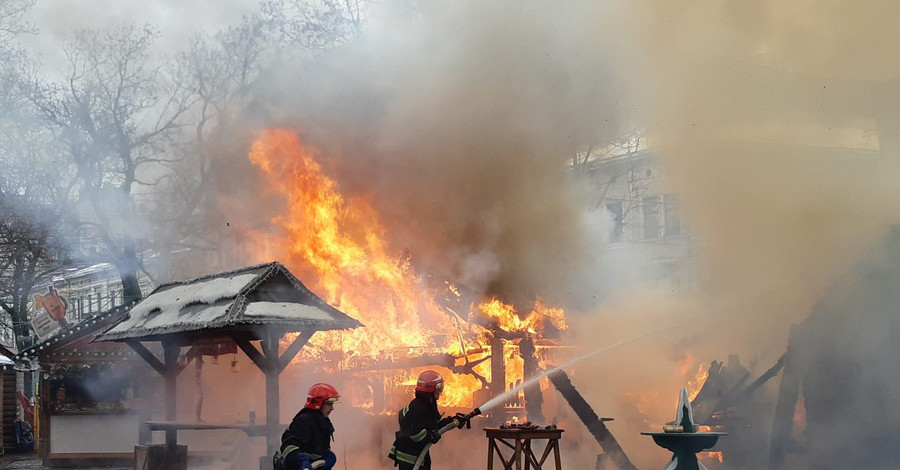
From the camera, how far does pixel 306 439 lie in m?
8.11

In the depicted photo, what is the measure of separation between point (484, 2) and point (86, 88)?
12750 millimetres

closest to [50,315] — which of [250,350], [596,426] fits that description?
[250,350]

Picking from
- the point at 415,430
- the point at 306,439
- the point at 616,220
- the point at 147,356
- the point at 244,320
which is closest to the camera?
the point at 306,439

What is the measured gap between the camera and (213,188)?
22.3 meters

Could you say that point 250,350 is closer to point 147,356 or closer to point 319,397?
point 147,356

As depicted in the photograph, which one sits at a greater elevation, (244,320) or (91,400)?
(244,320)

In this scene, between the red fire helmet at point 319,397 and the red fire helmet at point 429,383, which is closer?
the red fire helmet at point 319,397

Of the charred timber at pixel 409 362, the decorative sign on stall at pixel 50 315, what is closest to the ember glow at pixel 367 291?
the charred timber at pixel 409 362

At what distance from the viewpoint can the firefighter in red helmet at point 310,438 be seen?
26.2 ft

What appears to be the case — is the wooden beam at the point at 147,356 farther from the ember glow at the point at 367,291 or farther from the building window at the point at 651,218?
the building window at the point at 651,218

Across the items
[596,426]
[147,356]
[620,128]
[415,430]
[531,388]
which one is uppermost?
[620,128]

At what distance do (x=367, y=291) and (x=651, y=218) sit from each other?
71.5 feet

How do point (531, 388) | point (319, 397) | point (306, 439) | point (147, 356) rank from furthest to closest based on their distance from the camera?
point (531, 388) → point (147, 356) → point (319, 397) → point (306, 439)

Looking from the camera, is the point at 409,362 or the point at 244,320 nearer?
the point at 244,320
